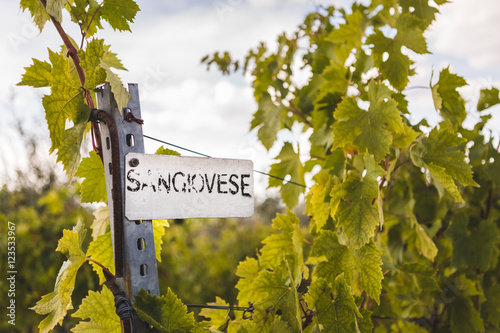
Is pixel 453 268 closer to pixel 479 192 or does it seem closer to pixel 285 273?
pixel 479 192

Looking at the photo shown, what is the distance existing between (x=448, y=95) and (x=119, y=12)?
89cm

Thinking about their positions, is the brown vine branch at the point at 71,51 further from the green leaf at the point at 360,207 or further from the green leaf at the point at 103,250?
the green leaf at the point at 360,207

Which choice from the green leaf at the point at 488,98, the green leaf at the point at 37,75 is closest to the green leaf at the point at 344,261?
the green leaf at the point at 37,75

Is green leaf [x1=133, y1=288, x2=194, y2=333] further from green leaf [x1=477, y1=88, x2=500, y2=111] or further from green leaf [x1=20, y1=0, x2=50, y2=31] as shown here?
green leaf [x1=477, y1=88, x2=500, y2=111]

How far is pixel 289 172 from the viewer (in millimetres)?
1329

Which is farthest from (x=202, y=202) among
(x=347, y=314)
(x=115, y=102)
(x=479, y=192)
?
(x=479, y=192)

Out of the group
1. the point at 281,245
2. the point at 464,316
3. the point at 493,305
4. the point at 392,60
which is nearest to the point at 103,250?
the point at 281,245

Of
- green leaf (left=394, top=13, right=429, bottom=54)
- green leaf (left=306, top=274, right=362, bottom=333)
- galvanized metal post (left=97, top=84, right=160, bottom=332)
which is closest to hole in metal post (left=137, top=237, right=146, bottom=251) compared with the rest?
galvanized metal post (left=97, top=84, right=160, bottom=332)

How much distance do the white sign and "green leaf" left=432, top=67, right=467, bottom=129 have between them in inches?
25.0

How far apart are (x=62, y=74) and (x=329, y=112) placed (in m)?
0.72

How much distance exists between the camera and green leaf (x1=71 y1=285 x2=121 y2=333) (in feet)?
2.54

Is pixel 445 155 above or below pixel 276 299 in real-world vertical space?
above

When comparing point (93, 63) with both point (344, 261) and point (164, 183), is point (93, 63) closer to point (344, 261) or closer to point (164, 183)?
point (164, 183)

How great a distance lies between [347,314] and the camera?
2.67 ft
